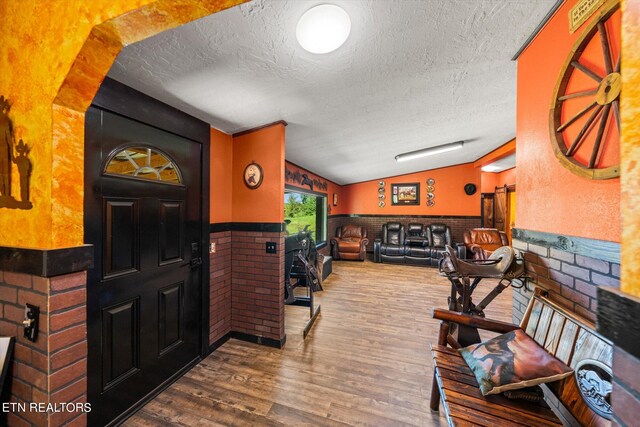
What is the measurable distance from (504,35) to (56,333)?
2.99m

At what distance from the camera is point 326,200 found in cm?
629

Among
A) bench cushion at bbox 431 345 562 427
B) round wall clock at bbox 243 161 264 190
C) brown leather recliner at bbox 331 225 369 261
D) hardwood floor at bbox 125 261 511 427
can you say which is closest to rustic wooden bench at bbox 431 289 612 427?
bench cushion at bbox 431 345 562 427

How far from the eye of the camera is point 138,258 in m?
1.62

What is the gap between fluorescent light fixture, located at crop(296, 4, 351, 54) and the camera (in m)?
1.14

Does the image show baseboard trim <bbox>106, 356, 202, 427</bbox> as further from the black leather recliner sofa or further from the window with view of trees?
the black leather recliner sofa

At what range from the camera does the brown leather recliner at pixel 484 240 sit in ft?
16.9

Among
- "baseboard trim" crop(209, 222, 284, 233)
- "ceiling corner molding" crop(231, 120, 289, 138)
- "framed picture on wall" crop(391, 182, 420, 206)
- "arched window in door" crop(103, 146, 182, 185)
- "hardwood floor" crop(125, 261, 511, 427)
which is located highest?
"ceiling corner molding" crop(231, 120, 289, 138)

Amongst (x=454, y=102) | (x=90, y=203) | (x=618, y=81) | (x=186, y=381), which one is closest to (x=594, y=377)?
(x=618, y=81)

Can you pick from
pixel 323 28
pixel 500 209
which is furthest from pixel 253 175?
pixel 500 209

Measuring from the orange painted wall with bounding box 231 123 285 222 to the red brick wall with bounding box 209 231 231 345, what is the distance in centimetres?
30

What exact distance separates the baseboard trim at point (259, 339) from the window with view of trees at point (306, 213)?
6.07ft

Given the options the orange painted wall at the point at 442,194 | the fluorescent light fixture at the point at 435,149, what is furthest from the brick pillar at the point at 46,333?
the orange painted wall at the point at 442,194

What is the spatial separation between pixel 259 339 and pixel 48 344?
1.66 m

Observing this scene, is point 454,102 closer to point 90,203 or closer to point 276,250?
point 276,250
